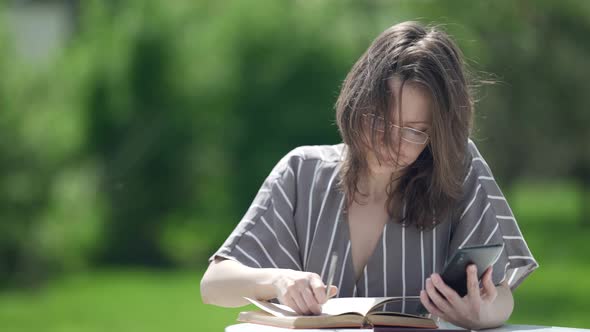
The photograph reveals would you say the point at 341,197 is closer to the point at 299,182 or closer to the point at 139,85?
the point at 299,182

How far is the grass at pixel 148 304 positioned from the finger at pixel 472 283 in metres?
5.42

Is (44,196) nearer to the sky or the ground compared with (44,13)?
nearer to the ground

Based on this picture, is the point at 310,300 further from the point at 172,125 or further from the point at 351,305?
the point at 172,125

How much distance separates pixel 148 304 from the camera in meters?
8.08

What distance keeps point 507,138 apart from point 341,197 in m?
8.89

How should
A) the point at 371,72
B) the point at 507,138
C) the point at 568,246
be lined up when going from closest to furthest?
the point at 371,72 → the point at 507,138 → the point at 568,246

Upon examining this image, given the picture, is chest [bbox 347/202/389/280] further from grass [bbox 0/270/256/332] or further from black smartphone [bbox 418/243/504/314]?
grass [bbox 0/270/256/332]

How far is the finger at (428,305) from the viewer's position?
73.2 inches

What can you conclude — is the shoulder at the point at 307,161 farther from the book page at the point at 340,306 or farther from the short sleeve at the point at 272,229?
the book page at the point at 340,306

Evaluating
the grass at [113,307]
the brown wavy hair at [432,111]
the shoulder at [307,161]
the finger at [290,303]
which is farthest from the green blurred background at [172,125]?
the finger at [290,303]

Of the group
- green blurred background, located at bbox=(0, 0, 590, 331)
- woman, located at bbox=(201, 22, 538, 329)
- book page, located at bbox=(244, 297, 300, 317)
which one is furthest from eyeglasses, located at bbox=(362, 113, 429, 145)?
green blurred background, located at bbox=(0, 0, 590, 331)

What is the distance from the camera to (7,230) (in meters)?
7.54

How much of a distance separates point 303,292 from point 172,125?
24.2ft

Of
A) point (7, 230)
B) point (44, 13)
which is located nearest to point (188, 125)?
point (7, 230)
